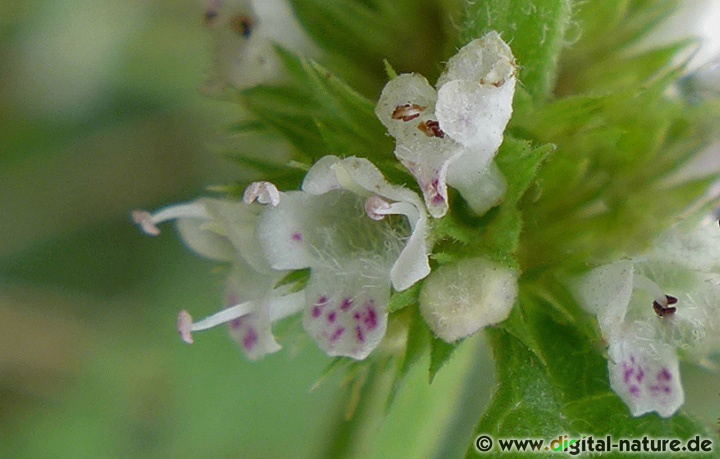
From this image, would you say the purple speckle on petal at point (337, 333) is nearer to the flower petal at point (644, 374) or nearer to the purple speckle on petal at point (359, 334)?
the purple speckle on petal at point (359, 334)

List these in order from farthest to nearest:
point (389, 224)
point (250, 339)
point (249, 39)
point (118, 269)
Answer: point (118, 269) → point (249, 39) → point (250, 339) → point (389, 224)

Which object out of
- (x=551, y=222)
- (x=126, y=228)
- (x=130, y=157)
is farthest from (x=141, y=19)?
(x=551, y=222)

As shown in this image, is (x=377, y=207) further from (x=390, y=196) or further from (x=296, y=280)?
(x=296, y=280)

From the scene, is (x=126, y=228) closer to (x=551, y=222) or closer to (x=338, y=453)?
(x=338, y=453)

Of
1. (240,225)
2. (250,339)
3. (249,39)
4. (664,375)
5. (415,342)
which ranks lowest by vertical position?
(664,375)

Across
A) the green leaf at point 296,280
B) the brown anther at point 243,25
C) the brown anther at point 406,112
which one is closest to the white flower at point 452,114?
the brown anther at point 406,112

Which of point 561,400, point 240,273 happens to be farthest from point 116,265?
point 561,400

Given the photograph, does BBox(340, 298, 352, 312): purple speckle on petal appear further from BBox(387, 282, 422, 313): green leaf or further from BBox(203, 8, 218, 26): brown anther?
BBox(203, 8, 218, 26): brown anther
